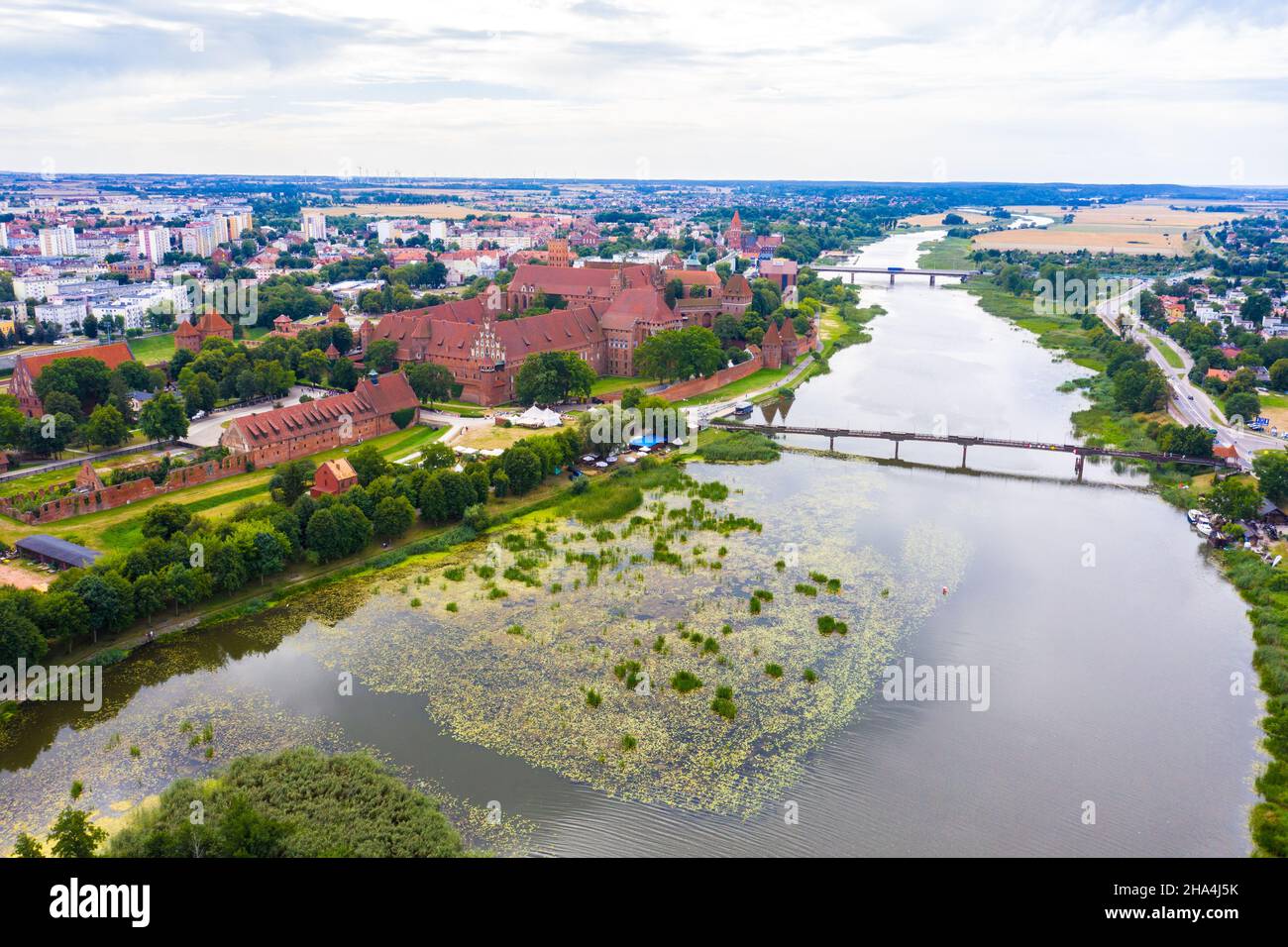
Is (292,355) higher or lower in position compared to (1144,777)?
higher

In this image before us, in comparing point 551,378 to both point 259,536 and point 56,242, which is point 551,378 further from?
point 56,242

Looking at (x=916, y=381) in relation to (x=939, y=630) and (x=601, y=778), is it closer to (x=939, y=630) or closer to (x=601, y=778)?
(x=939, y=630)

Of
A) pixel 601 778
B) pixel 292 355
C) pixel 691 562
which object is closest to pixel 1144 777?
pixel 601 778

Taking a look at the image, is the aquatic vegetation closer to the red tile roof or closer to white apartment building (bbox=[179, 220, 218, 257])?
the red tile roof

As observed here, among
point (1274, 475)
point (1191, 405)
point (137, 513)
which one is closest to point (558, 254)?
point (1191, 405)

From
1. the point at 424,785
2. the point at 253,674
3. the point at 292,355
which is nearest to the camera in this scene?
the point at 424,785

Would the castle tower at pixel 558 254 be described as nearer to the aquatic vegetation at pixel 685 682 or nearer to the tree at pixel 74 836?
the aquatic vegetation at pixel 685 682

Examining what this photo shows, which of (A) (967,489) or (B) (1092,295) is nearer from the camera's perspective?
(A) (967,489)
